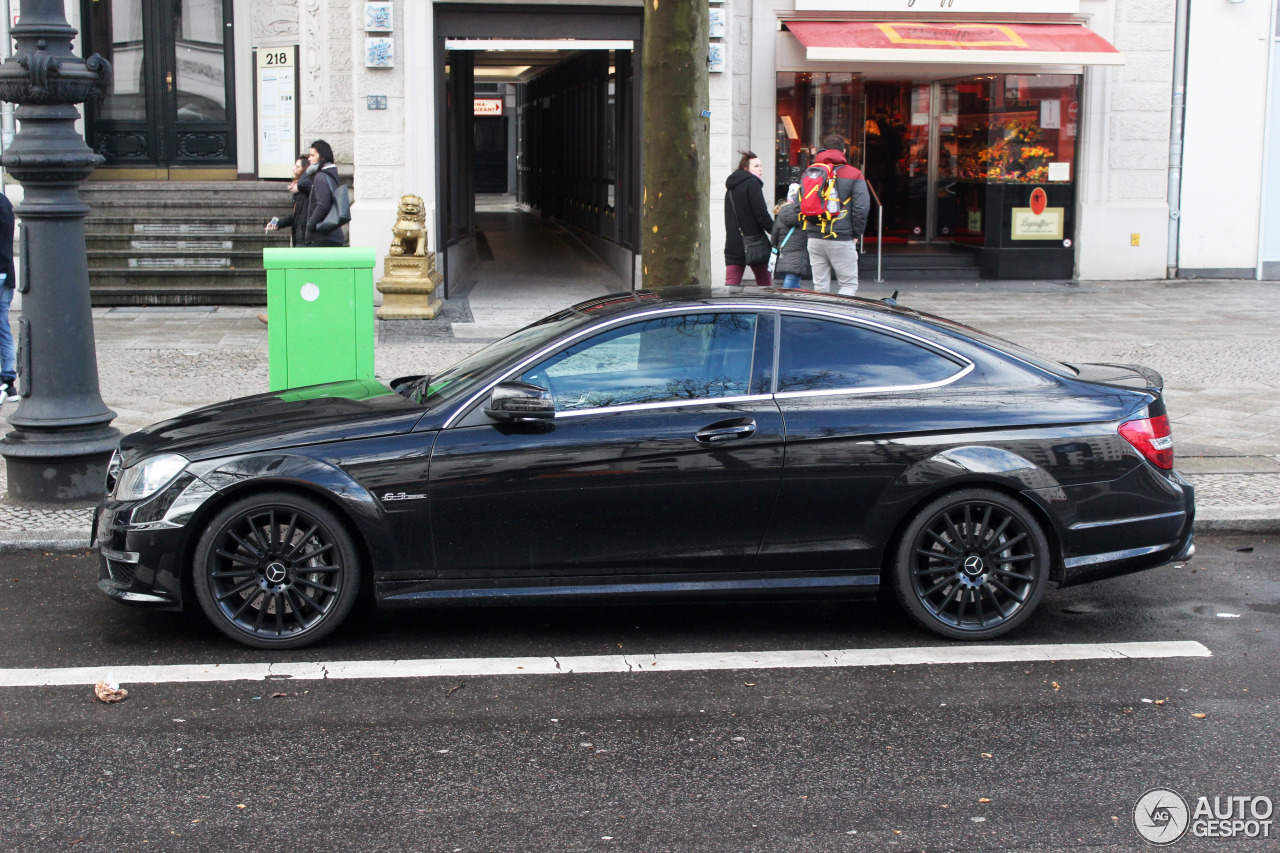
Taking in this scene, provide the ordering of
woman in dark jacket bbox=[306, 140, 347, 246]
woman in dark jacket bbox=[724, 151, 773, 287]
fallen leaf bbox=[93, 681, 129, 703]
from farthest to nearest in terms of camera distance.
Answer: woman in dark jacket bbox=[306, 140, 347, 246] < woman in dark jacket bbox=[724, 151, 773, 287] < fallen leaf bbox=[93, 681, 129, 703]

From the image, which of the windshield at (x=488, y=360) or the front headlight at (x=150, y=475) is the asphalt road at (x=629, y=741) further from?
the windshield at (x=488, y=360)

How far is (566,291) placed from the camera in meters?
17.2

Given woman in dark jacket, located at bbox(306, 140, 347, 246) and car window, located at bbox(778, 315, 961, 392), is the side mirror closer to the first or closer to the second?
car window, located at bbox(778, 315, 961, 392)

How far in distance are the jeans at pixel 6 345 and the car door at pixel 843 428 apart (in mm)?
6937

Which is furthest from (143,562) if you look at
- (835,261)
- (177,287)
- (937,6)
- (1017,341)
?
(937,6)

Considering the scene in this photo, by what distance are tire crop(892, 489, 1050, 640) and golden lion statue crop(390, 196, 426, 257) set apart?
9962mm

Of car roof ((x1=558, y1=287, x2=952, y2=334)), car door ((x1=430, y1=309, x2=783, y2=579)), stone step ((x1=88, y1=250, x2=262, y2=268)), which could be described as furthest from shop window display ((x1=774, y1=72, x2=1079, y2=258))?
car door ((x1=430, y1=309, x2=783, y2=579))

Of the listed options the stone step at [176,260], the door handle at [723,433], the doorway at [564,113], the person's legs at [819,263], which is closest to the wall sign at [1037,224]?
the doorway at [564,113]

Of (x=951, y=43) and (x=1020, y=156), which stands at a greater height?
(x=951, y=43)

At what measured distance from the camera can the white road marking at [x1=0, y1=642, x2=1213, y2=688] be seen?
512cm

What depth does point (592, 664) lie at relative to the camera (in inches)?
209

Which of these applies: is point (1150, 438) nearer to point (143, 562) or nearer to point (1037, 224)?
point (143, 562)

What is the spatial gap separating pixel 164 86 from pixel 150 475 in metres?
14.5

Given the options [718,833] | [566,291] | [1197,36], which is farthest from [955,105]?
[718,833]
